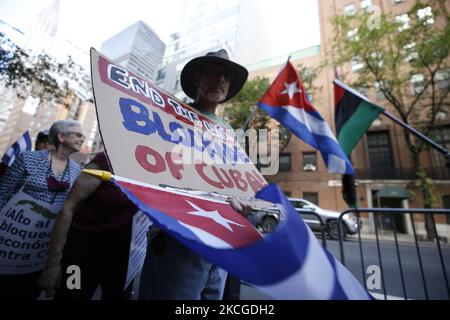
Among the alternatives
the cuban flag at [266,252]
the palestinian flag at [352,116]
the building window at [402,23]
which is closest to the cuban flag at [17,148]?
the cuban flag at [266,252]

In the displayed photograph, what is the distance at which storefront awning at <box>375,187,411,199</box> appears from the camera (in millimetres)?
14445

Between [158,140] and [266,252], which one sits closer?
[266,252]

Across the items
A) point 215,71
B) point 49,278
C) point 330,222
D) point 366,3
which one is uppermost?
point 366,3

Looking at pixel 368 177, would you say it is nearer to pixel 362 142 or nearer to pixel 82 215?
pixel 362 142

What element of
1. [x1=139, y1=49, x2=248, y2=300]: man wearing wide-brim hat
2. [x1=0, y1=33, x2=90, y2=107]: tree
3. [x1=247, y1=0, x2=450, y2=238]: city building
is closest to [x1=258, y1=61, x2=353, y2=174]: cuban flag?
[x1=139, y1=49, x2=248, y2=300]: man wearing wide-brim hat

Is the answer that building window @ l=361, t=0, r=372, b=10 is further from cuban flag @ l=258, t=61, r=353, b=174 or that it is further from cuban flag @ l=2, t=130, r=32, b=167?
cuban flag @ l=2, t=130, r=32, b=167

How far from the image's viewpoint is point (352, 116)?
325 cm

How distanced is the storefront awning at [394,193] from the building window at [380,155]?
1.13 metres

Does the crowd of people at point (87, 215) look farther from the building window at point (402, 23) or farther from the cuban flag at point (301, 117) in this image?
the building window at point (402, 23)

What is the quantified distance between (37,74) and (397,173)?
20.9 m

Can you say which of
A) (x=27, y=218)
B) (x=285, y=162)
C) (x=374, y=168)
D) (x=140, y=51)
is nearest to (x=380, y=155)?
(x=374, y=168)

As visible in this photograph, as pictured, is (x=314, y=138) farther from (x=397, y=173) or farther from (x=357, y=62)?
(x=397, y=173)
